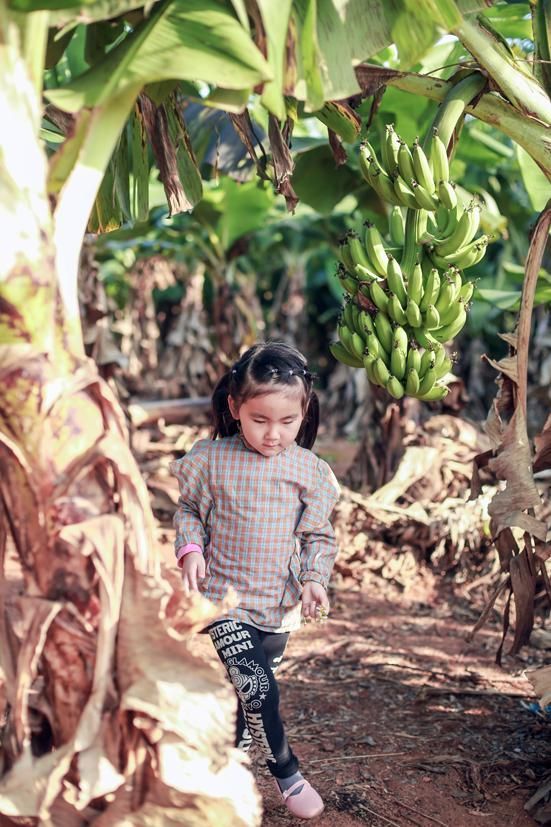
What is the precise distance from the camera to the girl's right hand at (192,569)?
7.07 feet

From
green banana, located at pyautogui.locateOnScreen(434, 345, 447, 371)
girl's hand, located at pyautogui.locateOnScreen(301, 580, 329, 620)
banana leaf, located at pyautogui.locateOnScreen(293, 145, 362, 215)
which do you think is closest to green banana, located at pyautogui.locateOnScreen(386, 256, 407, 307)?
green banana, located at pyautogui.locateOnScreen(434, 345, 447, 371)

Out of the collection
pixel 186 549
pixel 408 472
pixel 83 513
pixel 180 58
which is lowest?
pixel 408 472

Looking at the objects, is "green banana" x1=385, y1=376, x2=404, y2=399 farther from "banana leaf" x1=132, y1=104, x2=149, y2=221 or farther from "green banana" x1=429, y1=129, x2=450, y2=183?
"banana leaf" x1=132, y1=104, x2=149, y2=221

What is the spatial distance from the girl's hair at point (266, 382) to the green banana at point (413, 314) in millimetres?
387

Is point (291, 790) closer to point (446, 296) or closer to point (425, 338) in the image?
point (425, 338)

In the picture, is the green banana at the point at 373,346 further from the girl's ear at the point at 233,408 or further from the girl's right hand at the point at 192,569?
the girl's right hand at the point at 192,569

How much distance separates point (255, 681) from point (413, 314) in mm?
1156

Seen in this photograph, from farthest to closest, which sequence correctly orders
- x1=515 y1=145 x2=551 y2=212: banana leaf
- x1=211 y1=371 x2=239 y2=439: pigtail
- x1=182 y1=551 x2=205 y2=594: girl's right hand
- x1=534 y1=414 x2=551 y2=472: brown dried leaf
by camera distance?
x1=515 y1=145 x2=551 y2=212: banana leaf < x1=534 y1=414 x2=551 y2=472: brown dried leaf < x1=211 y1=371 x2=239 y2=439: pigtail < x1=182 y1=551 x2=205 y2=594: girl's right hand

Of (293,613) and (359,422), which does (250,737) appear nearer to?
(293,613)

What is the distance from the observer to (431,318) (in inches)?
102

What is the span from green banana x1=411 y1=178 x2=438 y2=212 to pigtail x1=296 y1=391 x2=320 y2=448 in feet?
2.07

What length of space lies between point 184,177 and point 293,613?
145cm

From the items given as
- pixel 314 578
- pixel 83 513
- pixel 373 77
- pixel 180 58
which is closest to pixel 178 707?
pixel 83 513

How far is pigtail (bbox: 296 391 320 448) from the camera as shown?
2529 mm
